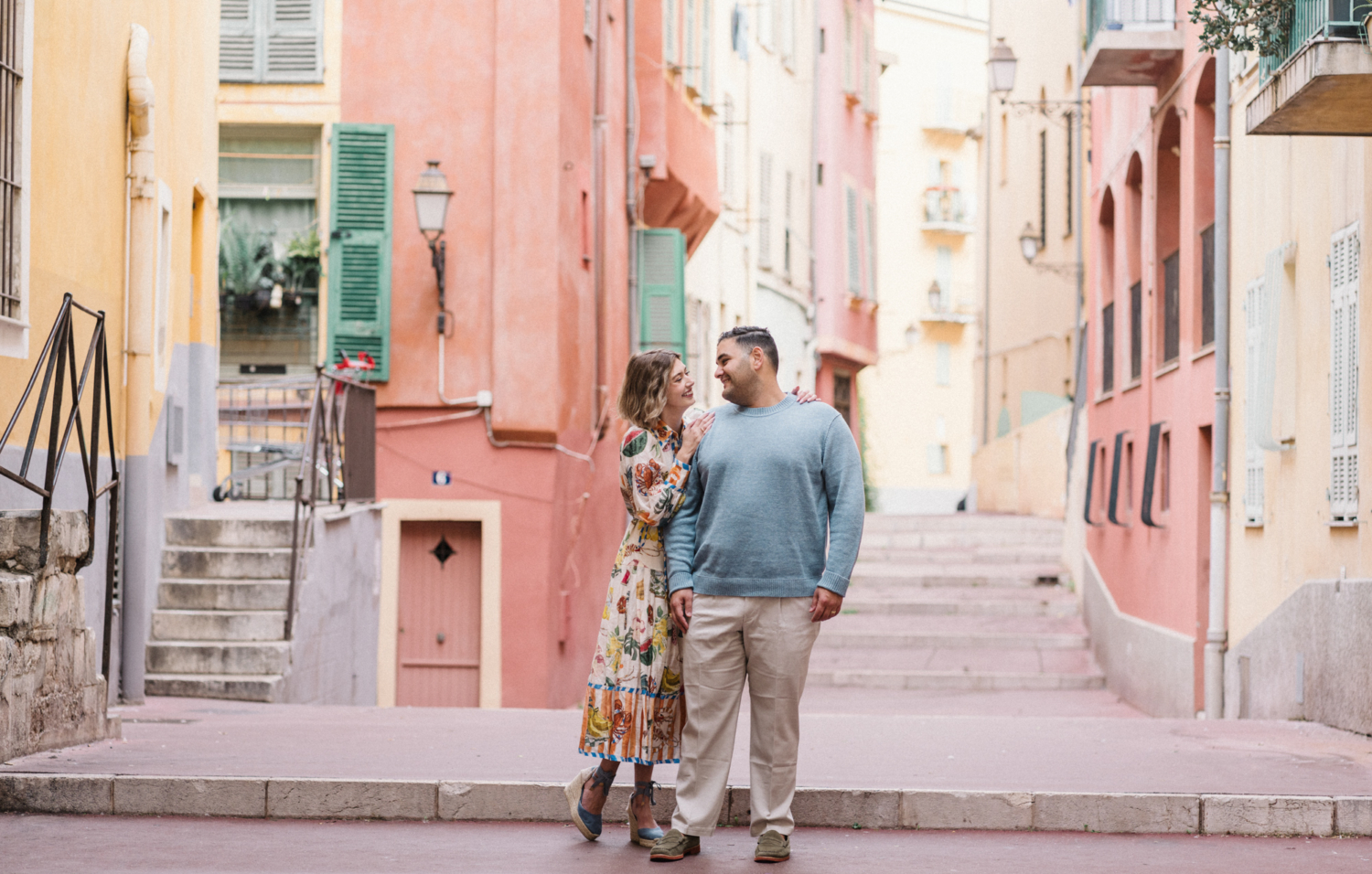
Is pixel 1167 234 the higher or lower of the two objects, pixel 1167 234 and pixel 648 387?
the higher

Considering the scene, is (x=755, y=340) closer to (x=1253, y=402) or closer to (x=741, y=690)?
(x=741, y=690)

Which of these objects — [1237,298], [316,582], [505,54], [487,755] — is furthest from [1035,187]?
[487,755]

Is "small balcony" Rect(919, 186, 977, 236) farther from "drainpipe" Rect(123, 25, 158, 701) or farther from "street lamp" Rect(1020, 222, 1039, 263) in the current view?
"drainpipe" Rect(123, 25, 158, 701)

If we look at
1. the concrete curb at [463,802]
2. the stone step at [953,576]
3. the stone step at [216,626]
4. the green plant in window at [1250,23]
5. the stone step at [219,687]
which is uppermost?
the green plant in window at [1250,23]

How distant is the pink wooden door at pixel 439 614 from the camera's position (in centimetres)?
1805

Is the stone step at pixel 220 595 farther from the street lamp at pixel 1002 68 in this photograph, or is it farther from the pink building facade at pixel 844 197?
the pink building facade at pixel 844 197

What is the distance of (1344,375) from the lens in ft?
35.0

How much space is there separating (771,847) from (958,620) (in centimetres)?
1510

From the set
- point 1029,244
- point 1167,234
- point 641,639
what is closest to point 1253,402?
point 1167,234

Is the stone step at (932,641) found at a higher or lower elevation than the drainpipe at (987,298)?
lower

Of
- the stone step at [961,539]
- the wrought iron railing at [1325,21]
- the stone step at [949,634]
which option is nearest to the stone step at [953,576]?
the stone step at [949,634]

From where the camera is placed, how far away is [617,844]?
251 inches

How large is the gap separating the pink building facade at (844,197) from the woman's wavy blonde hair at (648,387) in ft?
100

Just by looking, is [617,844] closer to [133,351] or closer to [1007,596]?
[133,351]
